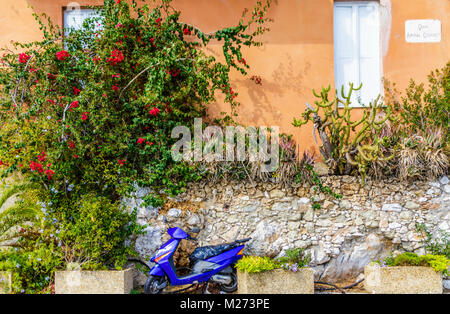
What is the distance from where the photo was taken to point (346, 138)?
23.0 ft

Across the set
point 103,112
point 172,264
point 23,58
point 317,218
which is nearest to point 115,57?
point 103,112

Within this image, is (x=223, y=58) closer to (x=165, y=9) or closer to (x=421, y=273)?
(x=165, y=9)

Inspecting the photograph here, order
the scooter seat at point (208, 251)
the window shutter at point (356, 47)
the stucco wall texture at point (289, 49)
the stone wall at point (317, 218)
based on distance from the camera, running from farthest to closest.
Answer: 1. the window shutter at point (356, 47)
2. the stucco wall texture at point (289, 49)
3. the stone wall at point (317, 218)
4. the scooter seat at point (208, 251)

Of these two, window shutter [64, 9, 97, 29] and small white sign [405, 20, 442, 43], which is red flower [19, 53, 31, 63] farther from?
small white sign [405, 20, 442, 43]

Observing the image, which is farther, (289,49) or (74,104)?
(289,49)

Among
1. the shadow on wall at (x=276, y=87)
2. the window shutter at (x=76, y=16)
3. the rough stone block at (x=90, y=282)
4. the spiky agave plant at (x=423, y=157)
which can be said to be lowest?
the rough stone block at (x=90, y=282)

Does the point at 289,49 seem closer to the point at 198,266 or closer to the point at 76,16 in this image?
the point at 76,16

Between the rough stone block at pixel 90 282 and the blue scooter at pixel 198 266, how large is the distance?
39 centimetres

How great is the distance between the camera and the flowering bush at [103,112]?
6.41 m

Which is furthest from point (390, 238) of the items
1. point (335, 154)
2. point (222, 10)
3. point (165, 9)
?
point (165, 9)

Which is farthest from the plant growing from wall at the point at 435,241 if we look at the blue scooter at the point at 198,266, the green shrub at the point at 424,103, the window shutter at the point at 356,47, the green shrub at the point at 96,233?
the green shrub at the point at 96,233

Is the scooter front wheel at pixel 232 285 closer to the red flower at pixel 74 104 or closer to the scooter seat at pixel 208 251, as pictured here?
the scooter seat at pixel 208 251

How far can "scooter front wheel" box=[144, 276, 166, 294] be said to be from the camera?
5.93 meters

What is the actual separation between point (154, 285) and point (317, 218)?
8.87 feet
